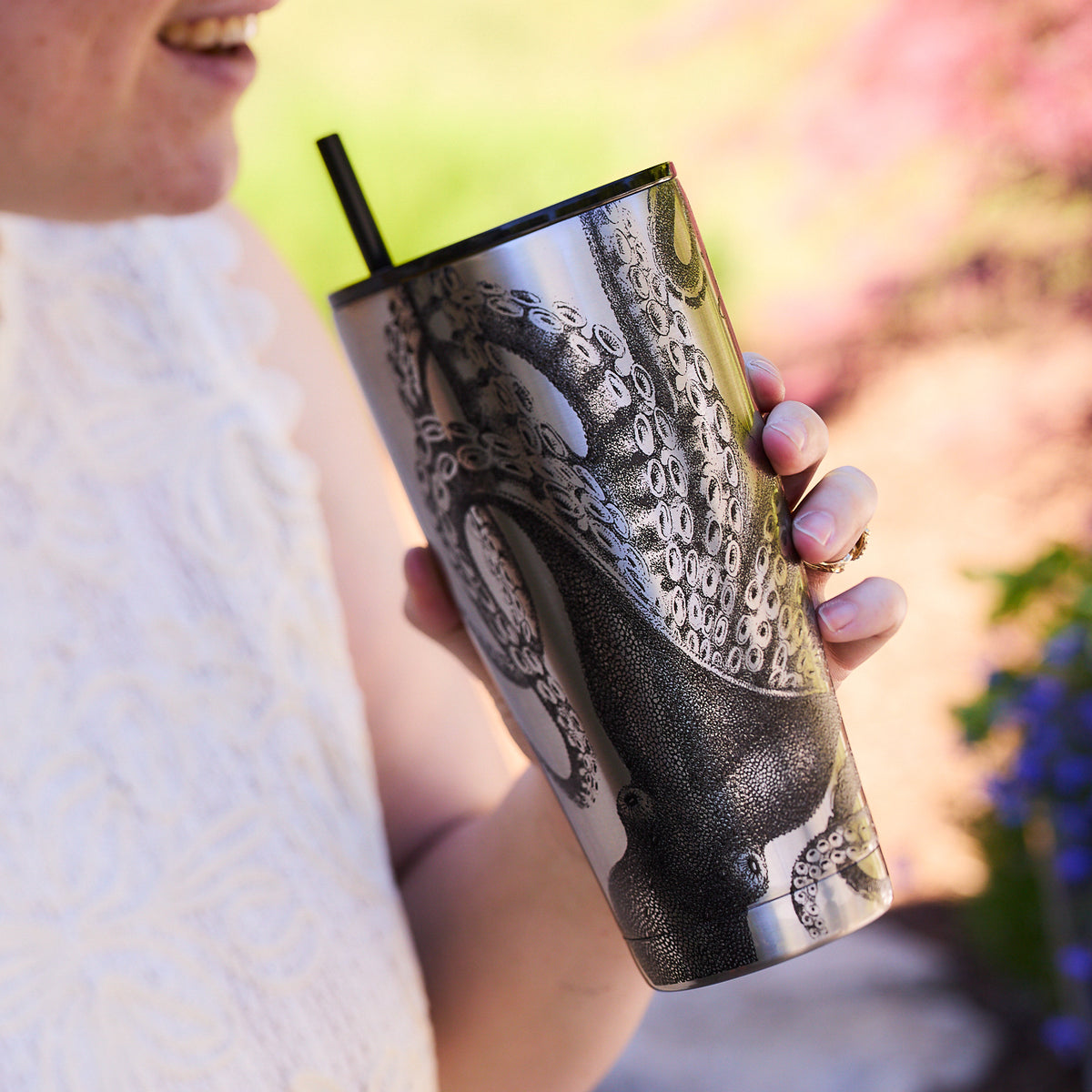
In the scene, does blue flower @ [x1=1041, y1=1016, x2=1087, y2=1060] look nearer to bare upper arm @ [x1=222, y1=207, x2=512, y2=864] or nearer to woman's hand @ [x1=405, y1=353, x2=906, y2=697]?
bare upper arm @ [x1=222, y1=207, x2=512, y2=864]

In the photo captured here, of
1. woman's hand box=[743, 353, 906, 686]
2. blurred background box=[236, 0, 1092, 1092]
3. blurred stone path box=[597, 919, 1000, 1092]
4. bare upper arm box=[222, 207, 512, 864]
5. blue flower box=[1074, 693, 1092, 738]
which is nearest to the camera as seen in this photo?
woman's hand box=[743, 353, 906, 686]

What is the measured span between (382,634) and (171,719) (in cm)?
26

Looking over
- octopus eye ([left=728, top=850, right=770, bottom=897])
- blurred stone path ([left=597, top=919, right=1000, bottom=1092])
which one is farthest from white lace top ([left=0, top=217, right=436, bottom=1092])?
blurred stone path ([left=597, top=919, right=1000, bottom=1092])

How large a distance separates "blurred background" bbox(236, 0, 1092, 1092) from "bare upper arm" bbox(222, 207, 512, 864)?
2.25m

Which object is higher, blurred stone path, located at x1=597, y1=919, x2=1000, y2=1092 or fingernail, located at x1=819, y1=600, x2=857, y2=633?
fingernail, located at x1=819, y1=600, x2=857, y2=633

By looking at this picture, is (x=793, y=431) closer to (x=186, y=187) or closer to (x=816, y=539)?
(x=816, y=539)

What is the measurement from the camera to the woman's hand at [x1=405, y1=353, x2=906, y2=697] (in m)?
0.76

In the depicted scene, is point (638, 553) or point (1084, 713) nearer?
point (638, 553)

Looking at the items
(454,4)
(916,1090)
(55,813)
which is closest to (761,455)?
(55,813)

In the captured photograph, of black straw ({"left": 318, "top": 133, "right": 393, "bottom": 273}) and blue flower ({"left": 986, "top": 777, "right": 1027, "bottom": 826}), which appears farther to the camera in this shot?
blue flower ({"left": 986, "top": 777, "right": 1027, "bottom": 826})

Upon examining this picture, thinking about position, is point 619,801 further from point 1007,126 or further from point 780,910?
point 1007,126

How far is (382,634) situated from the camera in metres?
1.30

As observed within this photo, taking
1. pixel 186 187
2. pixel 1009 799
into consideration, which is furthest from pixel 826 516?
pixel 1009 799

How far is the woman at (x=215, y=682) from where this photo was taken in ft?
2.95
